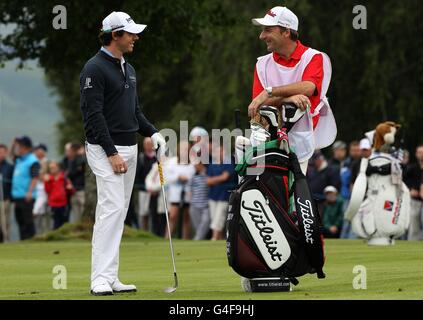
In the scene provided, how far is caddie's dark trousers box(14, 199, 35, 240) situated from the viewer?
28781 millimetres

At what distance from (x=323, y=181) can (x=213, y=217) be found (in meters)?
2.39

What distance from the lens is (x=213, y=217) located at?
26891 millimetres

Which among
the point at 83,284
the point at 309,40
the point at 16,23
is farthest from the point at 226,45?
the point at 83,284

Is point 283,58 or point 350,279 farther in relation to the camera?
point 350,279

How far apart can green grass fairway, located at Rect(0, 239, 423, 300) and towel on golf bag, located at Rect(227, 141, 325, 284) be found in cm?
27

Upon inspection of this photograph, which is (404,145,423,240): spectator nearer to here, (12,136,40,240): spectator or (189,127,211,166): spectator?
(189,127,211,166): spectator

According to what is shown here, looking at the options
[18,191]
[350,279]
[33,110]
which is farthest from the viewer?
[33,110]

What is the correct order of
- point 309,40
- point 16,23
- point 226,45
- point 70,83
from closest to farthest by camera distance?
point 16,23, point 309,40, point 226,45, point 70,83

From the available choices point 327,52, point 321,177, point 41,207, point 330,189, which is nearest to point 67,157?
point 41,207

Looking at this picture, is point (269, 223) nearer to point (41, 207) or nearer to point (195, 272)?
point (195, 272)

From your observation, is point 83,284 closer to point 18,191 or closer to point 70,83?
point 18,191

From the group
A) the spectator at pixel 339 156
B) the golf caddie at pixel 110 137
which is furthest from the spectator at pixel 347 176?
the golf caddie at pixel 110 137

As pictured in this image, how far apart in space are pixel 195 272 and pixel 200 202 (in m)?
12.1

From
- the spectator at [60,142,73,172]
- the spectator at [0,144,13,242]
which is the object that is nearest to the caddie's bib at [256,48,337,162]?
the spectator at [0,144,13,242]
